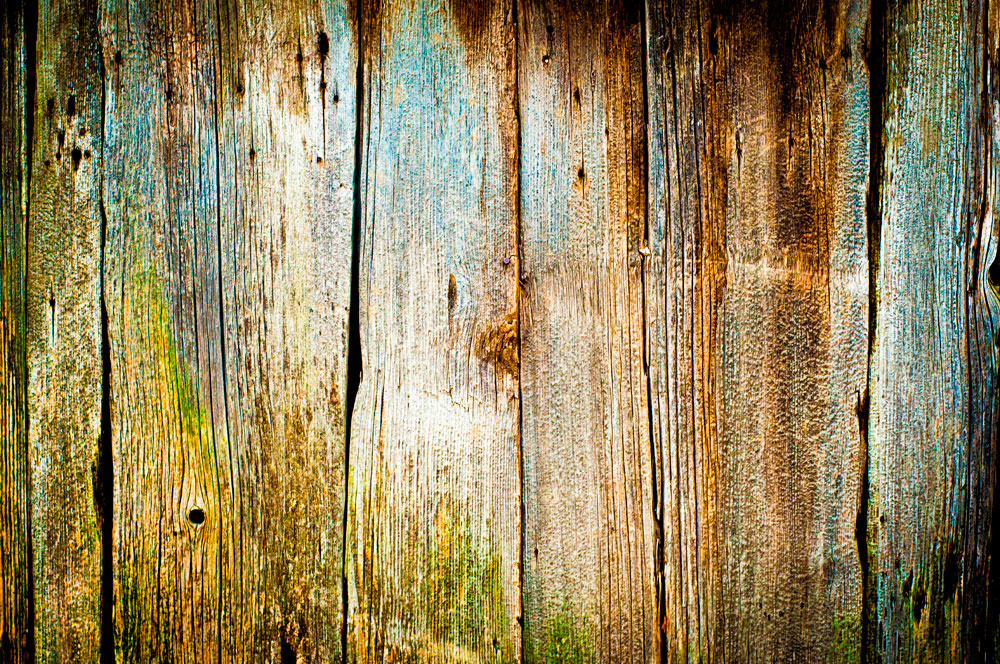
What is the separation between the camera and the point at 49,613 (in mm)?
1059

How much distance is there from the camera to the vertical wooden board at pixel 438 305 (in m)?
1.03

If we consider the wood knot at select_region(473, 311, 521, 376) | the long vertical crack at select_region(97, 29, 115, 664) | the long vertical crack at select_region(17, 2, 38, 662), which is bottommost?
the long vertical crack at select_region(97, 29, 115, 664)

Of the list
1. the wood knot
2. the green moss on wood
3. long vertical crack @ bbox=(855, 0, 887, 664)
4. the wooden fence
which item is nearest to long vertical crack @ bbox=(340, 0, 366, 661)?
the wooden fence

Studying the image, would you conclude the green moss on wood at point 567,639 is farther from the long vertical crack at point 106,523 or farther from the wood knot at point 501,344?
the long vertical crack at point 106,523

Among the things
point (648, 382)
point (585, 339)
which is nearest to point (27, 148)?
point (585, 339)

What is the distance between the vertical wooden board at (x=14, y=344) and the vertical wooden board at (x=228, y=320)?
0.51ft

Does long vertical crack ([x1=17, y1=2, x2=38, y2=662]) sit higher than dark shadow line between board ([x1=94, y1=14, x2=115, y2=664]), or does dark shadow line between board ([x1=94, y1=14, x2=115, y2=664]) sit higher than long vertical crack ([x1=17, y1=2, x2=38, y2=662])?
long vertical crack ([x1=17, y1=2, x2=38, y2=662])

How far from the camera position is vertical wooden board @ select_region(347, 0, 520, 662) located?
1.03 m

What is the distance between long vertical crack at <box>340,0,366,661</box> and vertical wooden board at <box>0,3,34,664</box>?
→ 54 centimetres

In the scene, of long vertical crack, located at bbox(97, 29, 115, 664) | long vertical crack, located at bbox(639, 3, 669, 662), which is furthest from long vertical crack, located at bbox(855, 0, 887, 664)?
long vertical crack, located at bbox(97, 29, 115, 664)

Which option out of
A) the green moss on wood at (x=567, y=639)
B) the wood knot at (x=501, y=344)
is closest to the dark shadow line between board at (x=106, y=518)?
the wood knot at (x=501, y=344)

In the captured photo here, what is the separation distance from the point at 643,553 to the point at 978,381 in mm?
637

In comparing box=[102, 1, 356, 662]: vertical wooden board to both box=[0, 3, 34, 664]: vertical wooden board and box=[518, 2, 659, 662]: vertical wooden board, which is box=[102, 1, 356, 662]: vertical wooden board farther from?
box=[518, 2, 659, 662]: vertical wooden board

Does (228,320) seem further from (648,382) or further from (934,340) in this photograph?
(934,340)
